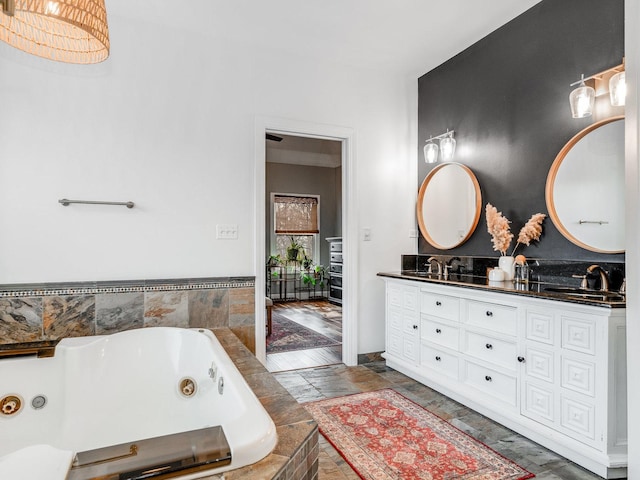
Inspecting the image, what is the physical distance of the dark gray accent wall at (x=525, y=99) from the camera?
2395 millimetres

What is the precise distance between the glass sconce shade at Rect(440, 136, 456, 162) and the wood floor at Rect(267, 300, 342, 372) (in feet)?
6.67

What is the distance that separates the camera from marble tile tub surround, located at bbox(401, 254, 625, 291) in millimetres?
2203

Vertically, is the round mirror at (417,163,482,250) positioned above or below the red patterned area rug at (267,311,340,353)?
above

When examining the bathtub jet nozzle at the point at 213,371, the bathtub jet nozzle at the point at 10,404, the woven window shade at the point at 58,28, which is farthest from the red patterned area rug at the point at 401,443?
the woven window shade at the point at 58,28

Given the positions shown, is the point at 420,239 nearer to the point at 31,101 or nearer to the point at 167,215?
the point at 167,215

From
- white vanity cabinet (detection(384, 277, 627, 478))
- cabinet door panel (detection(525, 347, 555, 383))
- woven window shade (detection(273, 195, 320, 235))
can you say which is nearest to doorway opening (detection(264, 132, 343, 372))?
woven window shade (detection(273, 195, 320, 235))

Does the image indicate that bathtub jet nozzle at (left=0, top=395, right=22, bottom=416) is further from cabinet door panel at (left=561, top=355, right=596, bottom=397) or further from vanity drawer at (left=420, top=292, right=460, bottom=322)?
cabinet door panel at (left=561, top=355, right=596, bottom=397)

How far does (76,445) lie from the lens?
197cm

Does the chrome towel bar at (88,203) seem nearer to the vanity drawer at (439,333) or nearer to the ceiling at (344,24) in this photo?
the ceiling at (344,24)

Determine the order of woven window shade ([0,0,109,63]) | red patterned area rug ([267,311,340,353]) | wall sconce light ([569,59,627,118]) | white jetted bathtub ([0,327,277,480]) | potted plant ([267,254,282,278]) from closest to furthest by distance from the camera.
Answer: woven window shade ([0,0,109,63]) < white jetted bathtub ([0,327,277,480]) < wall sconce light ([569,59,627,118]) < red patterned area rug ([267,311,340,353]) < potted plant ([267,254,282,278])

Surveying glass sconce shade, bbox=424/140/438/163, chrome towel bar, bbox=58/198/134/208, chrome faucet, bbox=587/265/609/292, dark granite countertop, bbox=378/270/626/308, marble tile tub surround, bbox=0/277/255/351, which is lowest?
marble tile tub surround, bbox=0/277/255/351

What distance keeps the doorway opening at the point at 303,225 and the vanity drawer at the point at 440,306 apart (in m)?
3.50

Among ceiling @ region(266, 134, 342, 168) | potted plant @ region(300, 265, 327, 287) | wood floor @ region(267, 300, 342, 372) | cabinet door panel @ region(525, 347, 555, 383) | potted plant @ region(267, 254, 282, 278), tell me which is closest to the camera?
cabinet door panel @ region(525, 347, 555, 383)

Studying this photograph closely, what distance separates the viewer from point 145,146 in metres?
2.85
